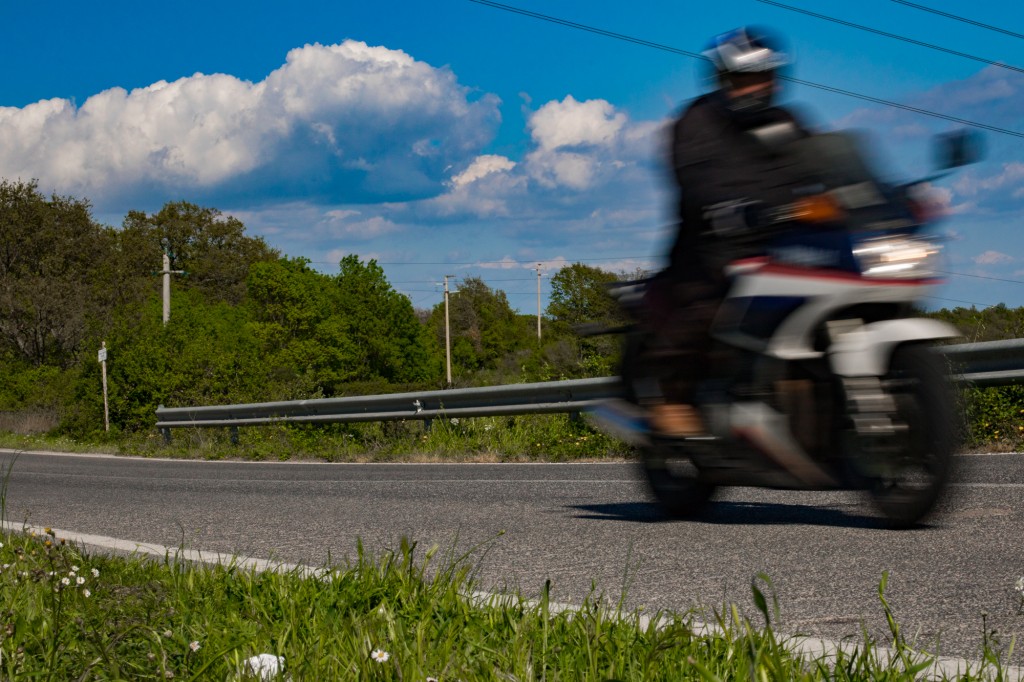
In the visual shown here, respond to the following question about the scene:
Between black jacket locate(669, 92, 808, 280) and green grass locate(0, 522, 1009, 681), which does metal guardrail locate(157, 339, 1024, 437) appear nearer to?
Result: black jacket locate(669, 92, 808, 280)

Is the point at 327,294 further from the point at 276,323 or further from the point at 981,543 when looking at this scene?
the point at 981,543

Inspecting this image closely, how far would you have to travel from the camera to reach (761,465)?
4.46m

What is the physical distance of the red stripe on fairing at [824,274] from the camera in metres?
4.14

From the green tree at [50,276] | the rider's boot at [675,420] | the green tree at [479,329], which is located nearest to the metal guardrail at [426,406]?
the rider's boot at [675,420]

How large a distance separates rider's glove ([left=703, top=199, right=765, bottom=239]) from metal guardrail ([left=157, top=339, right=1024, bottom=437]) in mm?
3593

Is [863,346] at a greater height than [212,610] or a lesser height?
greater

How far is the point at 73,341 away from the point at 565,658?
181 ft

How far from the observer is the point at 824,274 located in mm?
4219

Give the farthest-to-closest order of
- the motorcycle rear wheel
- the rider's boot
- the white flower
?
1. the motorcycle rear wheel
2. the rider's boot
3. the white flower

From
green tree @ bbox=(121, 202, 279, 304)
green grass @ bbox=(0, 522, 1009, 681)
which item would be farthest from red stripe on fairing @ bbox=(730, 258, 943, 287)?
green tree @ bbox=(121, 202, 279, 304)

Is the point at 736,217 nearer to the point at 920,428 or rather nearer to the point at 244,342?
the point at 920,428

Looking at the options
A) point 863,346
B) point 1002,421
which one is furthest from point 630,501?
point 1002,421

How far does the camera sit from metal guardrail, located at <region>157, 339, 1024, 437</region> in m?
8.82

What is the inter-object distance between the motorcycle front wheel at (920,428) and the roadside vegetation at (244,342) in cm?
161
